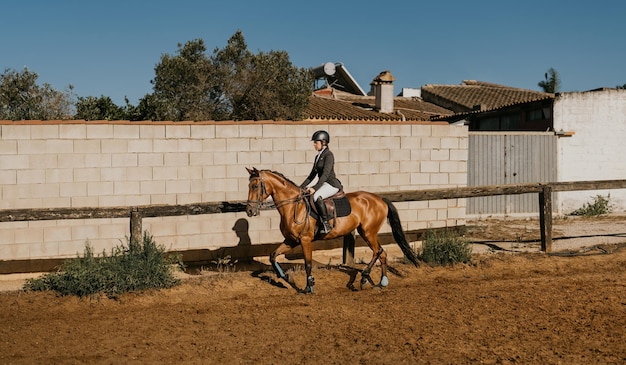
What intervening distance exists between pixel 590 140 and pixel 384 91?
8.95 m

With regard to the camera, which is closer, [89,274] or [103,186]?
[89,274]

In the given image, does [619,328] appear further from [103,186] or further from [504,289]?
[103,186]

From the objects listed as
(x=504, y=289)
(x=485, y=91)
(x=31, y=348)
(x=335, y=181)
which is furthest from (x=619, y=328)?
(x=485, y=91)

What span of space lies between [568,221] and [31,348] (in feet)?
49.0

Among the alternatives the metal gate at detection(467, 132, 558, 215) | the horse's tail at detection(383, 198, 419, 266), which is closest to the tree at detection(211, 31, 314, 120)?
the metal gate at detection(467, 132, 558, 215)

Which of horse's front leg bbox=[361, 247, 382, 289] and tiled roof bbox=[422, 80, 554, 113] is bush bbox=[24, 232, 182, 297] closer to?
horse's front leg bbox=[361, 247, 382, 289]

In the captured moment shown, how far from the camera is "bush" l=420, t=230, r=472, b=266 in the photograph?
10727 millimetres

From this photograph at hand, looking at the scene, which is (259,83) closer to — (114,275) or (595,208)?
(595,208)

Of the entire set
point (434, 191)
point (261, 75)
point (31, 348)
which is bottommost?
point (31, 348)

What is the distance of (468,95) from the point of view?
35094 millimetres

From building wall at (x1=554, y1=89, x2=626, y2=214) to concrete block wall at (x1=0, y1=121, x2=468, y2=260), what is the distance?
24.5ft

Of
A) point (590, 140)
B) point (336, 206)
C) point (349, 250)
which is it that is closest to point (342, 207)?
point (336, 206)

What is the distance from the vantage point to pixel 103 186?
11125mm

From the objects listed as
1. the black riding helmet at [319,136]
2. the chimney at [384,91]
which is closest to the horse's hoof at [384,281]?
the black riding helmet at [319,136]
